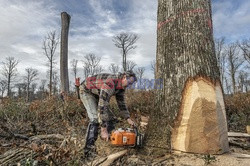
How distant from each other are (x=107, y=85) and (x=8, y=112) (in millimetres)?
4771

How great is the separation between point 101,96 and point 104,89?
12 centimetres

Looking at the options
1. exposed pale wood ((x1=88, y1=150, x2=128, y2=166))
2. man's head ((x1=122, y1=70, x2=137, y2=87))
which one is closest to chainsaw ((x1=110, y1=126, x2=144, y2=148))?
exposed pale wood ((x1=88, y1=150, x2=128, y2=166))

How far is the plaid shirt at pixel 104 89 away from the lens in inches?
107

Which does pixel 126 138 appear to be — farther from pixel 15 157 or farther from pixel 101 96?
pixel 15 157

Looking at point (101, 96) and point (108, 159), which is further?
point (101, 96)

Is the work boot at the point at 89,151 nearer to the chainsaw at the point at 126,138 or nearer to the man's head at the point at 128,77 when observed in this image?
the chainsaw at the point at 126,138

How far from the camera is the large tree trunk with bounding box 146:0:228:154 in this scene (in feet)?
7.68

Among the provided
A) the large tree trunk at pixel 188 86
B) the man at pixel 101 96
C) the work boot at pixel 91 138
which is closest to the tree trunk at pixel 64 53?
the man at pixel 101 96

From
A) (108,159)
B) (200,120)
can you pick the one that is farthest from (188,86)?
(108,159)

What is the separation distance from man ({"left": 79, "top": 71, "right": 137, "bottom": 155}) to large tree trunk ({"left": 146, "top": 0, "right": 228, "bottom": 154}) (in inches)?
20.0

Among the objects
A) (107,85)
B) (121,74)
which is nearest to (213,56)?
(121,74)

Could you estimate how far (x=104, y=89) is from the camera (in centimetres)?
280

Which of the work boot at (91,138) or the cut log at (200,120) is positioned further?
the work boot at (91,138)

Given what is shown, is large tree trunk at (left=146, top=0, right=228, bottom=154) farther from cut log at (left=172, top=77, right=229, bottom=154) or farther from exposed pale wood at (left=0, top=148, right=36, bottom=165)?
exposed pale wood at (left=0, top=148, right=36, bottom=165)
